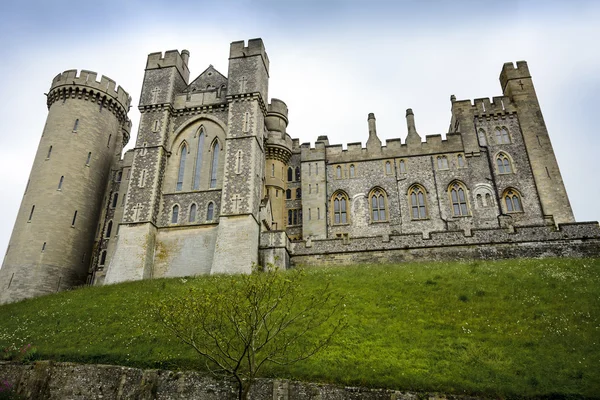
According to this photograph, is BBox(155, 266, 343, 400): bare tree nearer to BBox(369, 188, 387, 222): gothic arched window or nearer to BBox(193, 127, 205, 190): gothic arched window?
BBox(193, 127, 205, 190): gothic arched window

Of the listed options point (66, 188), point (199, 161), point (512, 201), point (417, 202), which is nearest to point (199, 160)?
point (199, 161)

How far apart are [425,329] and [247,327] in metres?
7.52

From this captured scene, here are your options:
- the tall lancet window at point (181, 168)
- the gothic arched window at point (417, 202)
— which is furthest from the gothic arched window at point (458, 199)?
the tall lancet window at point (181, 168)

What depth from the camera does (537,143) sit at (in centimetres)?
3512

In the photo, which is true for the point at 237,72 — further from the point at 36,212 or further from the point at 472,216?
the point at 472,216

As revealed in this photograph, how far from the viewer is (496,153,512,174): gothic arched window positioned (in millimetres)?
35078

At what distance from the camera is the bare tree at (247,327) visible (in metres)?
13.2

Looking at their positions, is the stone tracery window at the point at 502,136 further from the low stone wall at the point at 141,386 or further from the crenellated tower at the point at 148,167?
the low stone wall at the point at 141,386

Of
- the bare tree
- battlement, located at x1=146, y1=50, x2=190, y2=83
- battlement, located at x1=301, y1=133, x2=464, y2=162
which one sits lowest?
the bare tree

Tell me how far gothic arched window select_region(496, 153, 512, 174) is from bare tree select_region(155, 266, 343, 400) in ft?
68.9

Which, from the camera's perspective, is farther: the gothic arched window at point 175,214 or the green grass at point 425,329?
the gothic arched window at point 175,214

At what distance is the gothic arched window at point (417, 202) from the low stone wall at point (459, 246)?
714 centimetres

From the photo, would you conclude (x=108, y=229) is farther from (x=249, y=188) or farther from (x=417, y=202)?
(x=417, y=202)

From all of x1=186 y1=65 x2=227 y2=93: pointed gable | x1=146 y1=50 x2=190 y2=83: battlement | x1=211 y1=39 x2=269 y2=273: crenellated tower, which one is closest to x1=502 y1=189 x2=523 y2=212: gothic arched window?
x1=211 y1=39 x2=269 y2=273: crenellated tower
